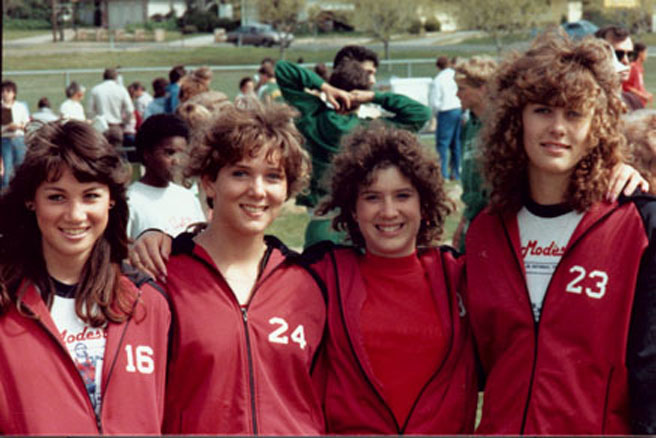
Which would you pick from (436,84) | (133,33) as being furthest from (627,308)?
(133,33)

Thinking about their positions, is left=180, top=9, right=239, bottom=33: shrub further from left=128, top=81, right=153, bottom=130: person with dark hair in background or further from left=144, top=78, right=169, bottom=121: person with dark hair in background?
left=144, top=78, right=169, bottom=121: person with dark hair in background

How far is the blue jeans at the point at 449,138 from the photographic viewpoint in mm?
14797

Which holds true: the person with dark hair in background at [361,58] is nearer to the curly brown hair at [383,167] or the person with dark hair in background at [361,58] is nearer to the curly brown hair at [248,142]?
the curly brown hair at [383,167]

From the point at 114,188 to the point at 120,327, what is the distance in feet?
1.55

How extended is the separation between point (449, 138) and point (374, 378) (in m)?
12.3

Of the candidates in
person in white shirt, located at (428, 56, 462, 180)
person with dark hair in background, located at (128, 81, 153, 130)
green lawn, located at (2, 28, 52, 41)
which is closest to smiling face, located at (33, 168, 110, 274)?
person in white shirt, located at (428, 56, 462, 180)

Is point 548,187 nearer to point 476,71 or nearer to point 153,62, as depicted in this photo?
point 476,71

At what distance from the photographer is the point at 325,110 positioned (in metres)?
5.77

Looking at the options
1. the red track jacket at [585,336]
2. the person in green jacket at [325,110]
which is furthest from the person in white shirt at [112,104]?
the red track jacket at [585,336]

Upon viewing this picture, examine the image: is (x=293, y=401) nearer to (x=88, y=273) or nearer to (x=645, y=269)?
(x=88, y=273)

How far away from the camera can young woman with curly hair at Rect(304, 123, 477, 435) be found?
308 centimetres

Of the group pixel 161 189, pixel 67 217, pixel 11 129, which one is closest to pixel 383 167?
pixel 67 217

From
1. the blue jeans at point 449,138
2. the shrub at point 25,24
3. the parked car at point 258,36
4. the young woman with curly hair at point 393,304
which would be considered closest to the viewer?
the young woman with curly hair at point 393,304

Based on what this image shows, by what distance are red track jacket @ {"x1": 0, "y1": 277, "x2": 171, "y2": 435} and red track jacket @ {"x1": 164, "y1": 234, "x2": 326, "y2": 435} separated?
0.33ft
